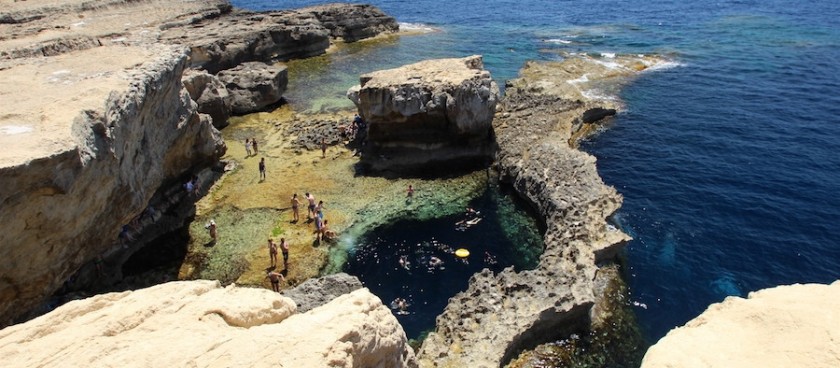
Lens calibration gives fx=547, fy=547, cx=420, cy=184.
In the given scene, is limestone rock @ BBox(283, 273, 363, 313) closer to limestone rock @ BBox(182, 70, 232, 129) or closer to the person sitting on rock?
the person sitting on rock

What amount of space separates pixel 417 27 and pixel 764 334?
89319 millimetres

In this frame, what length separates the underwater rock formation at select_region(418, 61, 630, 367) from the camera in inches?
911

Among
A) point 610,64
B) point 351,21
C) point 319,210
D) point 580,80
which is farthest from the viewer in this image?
point 351,21

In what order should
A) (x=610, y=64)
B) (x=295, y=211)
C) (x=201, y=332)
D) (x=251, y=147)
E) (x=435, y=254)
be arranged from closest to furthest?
(x=201, y=332), (x=435, y=254), (x=295, y=211), (x=251, y=147), (x=610, y=64)

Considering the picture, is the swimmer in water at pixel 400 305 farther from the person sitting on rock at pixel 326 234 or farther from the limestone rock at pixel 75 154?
the limestone rock at pixel 75 154

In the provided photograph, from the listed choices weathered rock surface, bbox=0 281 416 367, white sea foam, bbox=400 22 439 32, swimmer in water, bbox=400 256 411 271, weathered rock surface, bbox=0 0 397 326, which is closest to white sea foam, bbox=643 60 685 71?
white sea foam, bbox=400 22 439 32

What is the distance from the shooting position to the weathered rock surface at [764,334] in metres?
11.8

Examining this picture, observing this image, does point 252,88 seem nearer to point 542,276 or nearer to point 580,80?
point 580,80

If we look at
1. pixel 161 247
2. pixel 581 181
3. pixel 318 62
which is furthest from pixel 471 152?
pixel 318 62

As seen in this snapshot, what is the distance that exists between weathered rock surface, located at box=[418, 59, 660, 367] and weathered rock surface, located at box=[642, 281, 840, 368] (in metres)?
10.2

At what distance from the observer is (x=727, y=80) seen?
57375 millimetres

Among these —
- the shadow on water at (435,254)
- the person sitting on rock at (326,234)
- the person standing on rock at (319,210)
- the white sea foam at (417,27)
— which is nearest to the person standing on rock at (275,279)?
the shadow on water at (435,254)

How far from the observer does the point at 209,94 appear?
150 feet

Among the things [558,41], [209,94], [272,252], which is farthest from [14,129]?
[558,41]
